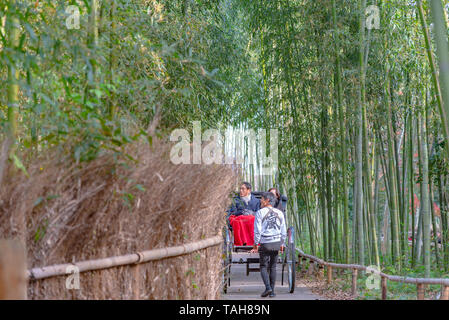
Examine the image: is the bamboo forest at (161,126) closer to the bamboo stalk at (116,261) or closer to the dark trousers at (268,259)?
the bamboo stalk at (116,261)

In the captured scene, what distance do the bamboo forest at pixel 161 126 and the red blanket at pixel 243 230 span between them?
6 cm

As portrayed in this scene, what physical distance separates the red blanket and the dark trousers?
2.82ft

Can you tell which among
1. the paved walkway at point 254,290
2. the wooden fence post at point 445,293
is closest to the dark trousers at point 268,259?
the paved walkway at point 254,290

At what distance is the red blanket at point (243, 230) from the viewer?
28.3 feet

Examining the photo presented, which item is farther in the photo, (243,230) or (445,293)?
(243,230)

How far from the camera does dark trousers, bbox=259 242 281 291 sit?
7543 mm

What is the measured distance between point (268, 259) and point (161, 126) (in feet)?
8.12

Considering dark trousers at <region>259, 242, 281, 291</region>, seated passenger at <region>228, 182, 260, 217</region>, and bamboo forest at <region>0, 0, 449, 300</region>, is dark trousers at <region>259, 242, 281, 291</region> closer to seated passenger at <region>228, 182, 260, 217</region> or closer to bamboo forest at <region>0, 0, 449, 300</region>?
bamboo forest at <region>0, 0, 449, 300</region>

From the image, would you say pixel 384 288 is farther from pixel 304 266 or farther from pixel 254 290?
pixel 304 266

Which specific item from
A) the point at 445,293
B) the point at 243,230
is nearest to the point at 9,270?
the point at 445,293

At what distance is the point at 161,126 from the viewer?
6137 mm
